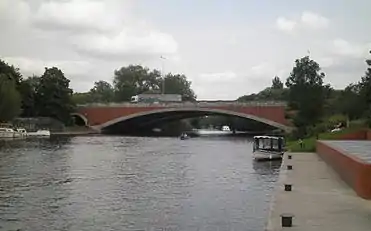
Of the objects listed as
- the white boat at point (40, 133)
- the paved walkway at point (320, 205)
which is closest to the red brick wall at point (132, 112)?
the white boat at point (40, 133)

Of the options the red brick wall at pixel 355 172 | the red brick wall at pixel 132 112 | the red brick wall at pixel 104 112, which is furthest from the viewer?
the red brick wall at pixel 104 112

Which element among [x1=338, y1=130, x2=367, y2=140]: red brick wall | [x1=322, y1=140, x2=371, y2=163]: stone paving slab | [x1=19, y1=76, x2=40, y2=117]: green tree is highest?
[x1=19, y1=76, x2=40, y2=117]: green tree

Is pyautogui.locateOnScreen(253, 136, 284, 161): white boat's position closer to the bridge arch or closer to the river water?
the river water

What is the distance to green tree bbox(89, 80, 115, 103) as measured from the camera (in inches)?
6541

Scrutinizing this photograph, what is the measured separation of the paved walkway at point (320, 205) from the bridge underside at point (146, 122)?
287 feet

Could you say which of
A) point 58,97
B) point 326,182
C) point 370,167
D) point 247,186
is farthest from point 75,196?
point 58,97

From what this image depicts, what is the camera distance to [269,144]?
2056 inches

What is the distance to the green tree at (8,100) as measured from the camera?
93.2 meters

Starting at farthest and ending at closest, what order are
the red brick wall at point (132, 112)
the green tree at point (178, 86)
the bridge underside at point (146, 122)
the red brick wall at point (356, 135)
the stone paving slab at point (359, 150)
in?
the green tree at point (178, 86)
the bridge underside at point (146, 122)
the red brick wall at point (132, 112)
the red brick wall at point (356, 135)
the stone paving slab at point (359, 150)

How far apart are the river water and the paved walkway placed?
1.20 metres

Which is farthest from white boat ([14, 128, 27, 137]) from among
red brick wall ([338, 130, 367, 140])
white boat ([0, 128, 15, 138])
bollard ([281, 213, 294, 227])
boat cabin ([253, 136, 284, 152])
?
bollard ([281, 213, 294, 227])

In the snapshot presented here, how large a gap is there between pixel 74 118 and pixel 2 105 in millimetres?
32543

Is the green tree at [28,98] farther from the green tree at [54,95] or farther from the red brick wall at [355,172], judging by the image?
the red brick wall at [355,172]

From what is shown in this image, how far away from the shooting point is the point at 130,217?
22.1 meters
